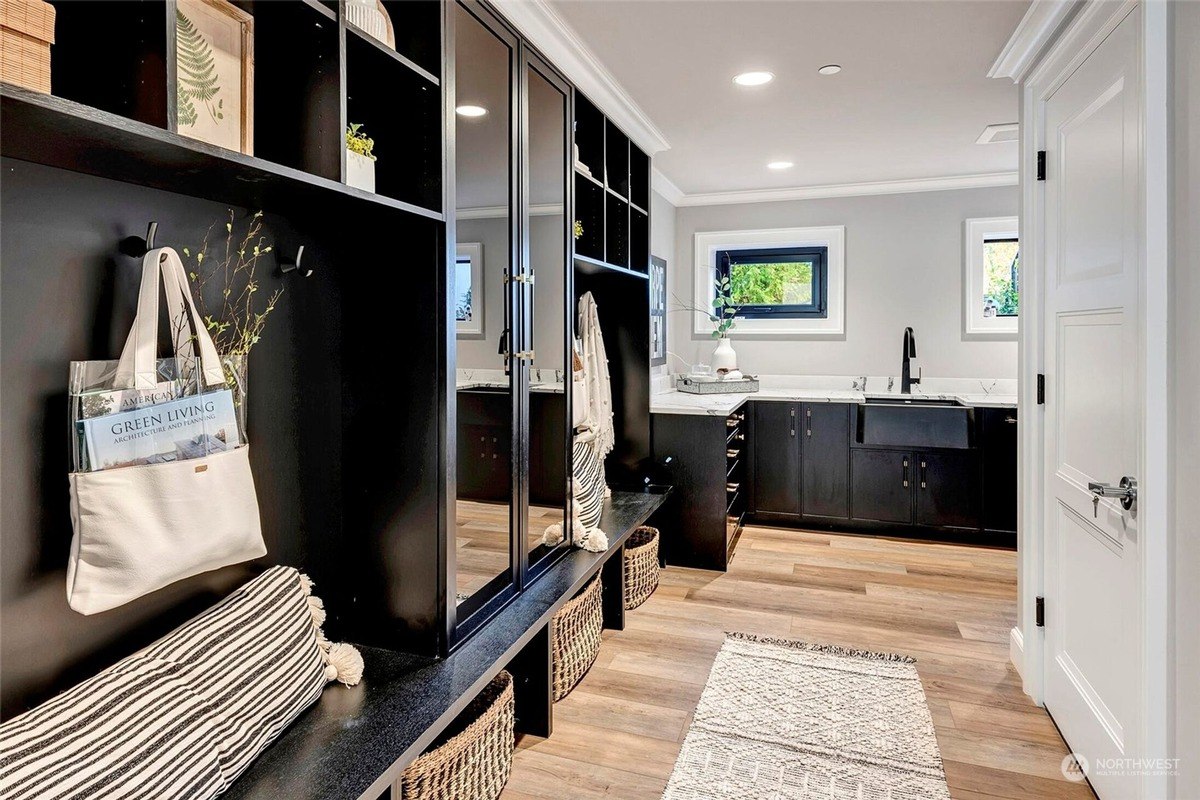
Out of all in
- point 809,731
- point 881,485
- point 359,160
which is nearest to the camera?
point 359,160

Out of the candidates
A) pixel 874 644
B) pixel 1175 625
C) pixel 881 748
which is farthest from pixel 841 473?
pixel 1175 625

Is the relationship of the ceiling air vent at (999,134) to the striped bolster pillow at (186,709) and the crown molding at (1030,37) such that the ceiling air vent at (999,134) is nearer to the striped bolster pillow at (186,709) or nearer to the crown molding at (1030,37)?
the crown molding at (1030,37)

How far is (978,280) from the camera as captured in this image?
478 centimetres

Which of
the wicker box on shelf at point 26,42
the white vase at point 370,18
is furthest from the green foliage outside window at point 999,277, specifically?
the wicker box on shelf at point 26,42

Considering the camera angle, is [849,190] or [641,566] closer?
[641,566]

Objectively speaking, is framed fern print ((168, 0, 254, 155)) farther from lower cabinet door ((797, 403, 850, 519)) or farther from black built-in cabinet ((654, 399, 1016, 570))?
lower cabinet door ((797, 403, 850, 519))

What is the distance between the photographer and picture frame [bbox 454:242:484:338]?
1.95m

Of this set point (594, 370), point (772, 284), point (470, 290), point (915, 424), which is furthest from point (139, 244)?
point (772, 284)

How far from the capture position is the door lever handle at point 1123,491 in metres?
1.72

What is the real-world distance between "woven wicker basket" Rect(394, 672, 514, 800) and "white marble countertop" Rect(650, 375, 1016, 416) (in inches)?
87.9

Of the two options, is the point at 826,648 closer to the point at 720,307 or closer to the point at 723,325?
the point at 723,325

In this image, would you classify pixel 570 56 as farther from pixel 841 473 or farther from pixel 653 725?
pixel 841 473

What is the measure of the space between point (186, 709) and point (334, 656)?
18.1 inches

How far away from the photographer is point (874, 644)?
2932mm
